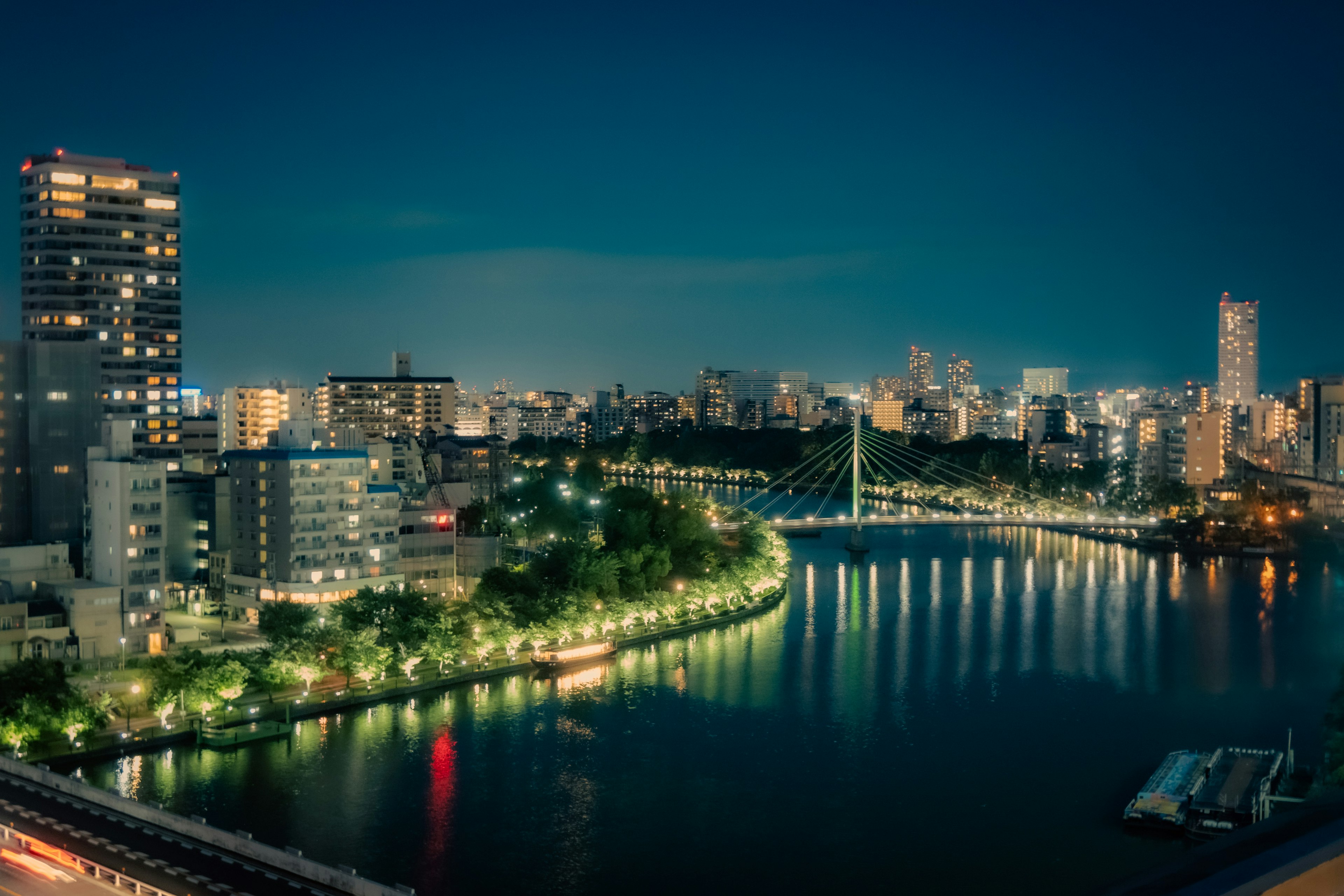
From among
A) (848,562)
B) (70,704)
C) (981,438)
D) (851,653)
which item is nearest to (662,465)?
(981,438)

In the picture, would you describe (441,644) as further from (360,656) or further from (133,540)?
(133,540)

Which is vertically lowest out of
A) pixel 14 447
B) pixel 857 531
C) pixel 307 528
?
pixel 857 531

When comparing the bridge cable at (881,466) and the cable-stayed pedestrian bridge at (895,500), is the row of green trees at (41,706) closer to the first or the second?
the cable-stayed pedestrian bridge at (895,500)

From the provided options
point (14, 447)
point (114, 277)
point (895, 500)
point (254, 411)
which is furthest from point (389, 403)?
point (14, 447)

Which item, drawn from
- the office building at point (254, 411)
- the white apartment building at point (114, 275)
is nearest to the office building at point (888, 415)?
the office building at point (254, 411)

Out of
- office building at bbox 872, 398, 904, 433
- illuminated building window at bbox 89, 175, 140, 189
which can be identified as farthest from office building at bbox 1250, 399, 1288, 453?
illuminated building window at bbox 89, 175, 140, 189

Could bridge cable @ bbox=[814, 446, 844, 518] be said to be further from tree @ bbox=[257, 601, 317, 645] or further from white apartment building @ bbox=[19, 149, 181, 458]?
tree @ bbox=[257, 601, 317, 645]
